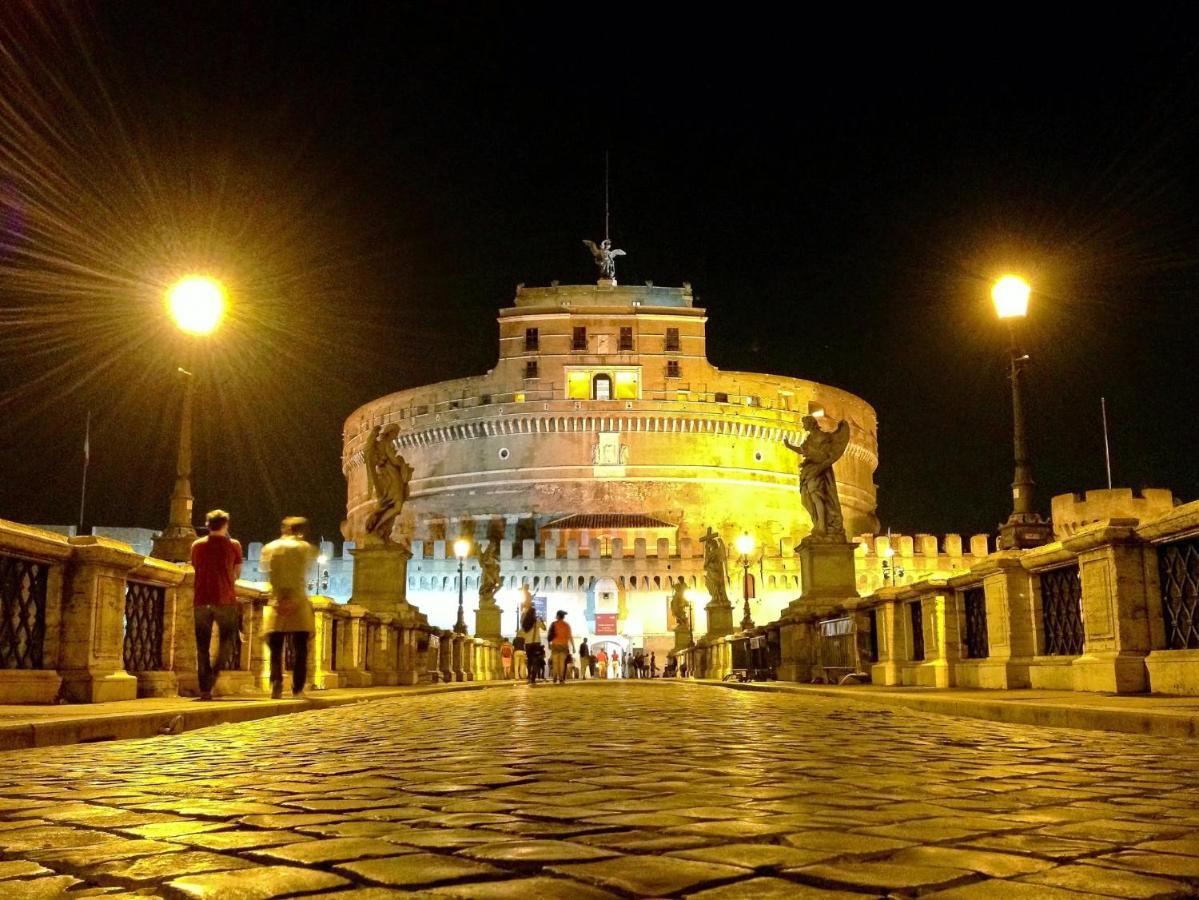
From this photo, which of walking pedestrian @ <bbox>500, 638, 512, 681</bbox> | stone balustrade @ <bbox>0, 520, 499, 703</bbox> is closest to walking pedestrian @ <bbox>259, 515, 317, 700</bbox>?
stone balustrade @ <bbox>0, 520, 499, 703</bbox>

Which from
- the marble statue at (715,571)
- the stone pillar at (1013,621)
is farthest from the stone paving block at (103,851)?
the marble statue at (715,571)

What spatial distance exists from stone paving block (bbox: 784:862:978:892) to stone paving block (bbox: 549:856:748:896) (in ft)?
0.50

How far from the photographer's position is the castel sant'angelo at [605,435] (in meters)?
68.3

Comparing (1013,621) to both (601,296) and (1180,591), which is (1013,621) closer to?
(1180,591)

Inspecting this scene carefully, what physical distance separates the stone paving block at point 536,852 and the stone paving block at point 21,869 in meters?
0.88

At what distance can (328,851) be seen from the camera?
2629 millimetres

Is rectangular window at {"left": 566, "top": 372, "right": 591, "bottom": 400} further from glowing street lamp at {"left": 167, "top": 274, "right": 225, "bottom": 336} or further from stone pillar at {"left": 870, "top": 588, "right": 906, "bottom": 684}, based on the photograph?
glowing street lamp at {"left": 167, "top": 274, "right": 225, "bottom": 336}

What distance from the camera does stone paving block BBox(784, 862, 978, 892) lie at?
2209 mm

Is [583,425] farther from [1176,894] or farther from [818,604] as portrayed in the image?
[1176,894]

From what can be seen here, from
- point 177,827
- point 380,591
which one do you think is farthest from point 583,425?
point 177,827

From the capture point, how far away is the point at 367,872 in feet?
7.75

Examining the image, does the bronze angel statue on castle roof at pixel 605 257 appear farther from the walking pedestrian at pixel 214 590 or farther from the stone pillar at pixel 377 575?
the walking pedestrian at pixel 214 590

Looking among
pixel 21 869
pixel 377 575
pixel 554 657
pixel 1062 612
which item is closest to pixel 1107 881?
pixel 21 869

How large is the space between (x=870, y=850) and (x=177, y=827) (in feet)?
5.75
